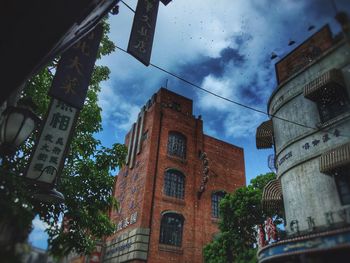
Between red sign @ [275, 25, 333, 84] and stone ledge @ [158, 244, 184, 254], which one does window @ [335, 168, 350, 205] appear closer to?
red sign @ [275, 25, 333, 84]

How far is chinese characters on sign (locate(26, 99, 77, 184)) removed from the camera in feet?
18.1

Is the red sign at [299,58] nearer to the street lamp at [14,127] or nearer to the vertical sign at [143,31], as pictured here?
the vertical sign at [143,31]

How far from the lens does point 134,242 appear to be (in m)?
19.4

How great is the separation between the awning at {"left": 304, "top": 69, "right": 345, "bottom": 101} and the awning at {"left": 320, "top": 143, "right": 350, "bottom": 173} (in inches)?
84.6

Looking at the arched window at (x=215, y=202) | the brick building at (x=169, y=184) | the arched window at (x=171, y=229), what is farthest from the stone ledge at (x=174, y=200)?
the arched window at (x=215, y=202)

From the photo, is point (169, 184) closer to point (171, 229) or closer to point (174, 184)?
point (174, 184)

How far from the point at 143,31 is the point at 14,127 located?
422 cm

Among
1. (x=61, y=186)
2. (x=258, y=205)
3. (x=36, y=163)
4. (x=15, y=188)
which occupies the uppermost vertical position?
(x=258, y=205)

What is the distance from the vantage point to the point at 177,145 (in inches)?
979

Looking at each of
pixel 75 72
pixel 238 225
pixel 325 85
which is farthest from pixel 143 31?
pixel 238 225

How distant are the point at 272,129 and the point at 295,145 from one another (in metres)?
2.57

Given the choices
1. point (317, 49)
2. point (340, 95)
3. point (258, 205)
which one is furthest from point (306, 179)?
point (258, 205)

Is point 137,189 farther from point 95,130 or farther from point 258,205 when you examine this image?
point 95,130

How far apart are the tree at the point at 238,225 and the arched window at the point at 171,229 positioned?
11.3 feet
